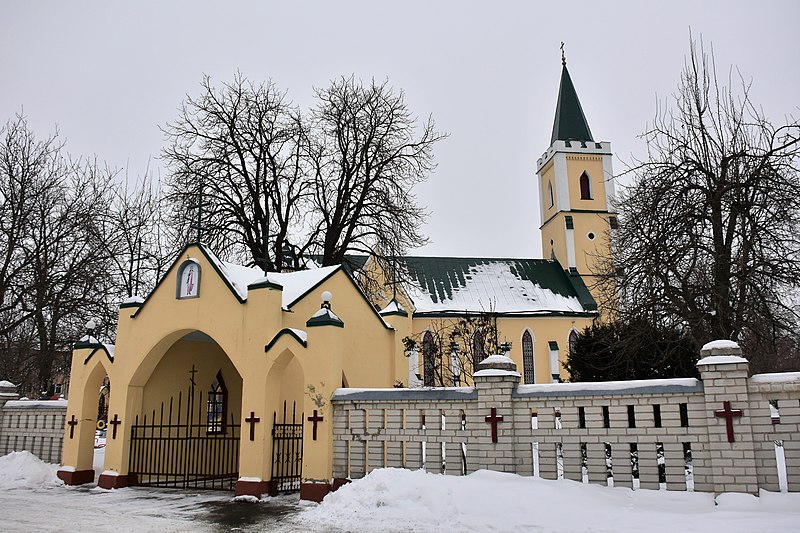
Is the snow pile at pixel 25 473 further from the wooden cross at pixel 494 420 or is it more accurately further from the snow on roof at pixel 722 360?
the snow on roof at pixel 722 360

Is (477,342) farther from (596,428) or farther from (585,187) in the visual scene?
(585,187)

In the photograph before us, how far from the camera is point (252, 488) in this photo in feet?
37.9

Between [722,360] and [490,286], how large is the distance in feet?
96.5

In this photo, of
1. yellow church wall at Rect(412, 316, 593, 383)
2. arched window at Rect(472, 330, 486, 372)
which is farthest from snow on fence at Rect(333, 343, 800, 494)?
yellow church wall at Rect(412, 316, 593, 383)

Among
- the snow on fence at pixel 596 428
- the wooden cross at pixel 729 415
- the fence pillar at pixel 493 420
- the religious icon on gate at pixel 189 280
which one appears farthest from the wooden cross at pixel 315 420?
the wooden cross at pixel 729 415

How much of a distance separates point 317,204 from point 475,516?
18.5 metres

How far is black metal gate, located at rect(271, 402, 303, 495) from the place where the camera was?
12.0 metres

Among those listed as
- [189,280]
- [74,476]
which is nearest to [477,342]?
[189,280]

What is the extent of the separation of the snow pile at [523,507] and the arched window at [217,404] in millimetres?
6987

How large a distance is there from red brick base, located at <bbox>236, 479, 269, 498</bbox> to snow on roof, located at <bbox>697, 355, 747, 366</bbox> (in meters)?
7.45

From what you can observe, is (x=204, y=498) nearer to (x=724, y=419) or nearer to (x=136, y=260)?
(x=724, y=419)

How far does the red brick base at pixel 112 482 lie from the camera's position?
13297mm

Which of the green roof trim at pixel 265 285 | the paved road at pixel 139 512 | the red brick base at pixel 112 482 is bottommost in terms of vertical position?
the paved road at pixel 139 512

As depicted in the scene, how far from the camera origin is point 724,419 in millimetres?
8820
